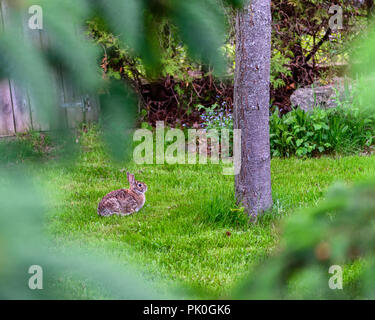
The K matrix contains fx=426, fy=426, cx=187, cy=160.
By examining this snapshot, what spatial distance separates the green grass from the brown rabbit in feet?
0.22

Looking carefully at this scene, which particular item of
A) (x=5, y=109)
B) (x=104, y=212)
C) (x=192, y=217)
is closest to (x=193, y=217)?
(x=192, y=217)

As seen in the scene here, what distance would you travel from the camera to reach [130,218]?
3.86m

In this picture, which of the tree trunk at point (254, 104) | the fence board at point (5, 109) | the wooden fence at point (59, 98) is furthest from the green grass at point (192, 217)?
the wooden fence at point (59, 98)

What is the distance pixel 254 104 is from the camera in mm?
3480

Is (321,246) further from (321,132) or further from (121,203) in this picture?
(321,132)

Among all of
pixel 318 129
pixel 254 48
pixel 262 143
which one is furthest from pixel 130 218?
pixel 318 129

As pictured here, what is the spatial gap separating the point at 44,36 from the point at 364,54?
0.41 m

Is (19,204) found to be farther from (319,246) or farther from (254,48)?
(254,48)

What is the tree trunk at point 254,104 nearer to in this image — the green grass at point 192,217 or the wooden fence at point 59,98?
the green grass at point 192,217

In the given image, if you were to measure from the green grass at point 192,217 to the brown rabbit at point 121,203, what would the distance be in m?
0.07

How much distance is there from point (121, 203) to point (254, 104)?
4.81 feet

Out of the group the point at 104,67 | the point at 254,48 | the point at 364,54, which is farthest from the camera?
the point at 254,48

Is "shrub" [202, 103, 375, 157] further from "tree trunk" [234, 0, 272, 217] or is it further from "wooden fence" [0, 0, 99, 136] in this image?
"wooden fence" [0, 0, 99, 136]

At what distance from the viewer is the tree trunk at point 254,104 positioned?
3.37 meters
